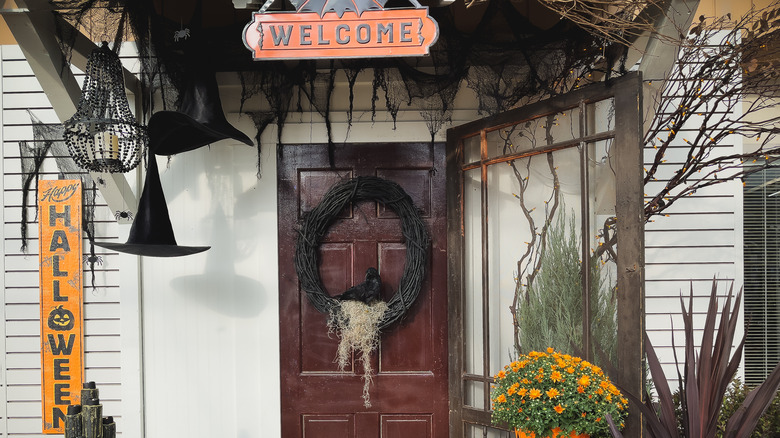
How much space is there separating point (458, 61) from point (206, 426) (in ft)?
8.11

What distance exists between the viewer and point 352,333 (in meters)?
3.03

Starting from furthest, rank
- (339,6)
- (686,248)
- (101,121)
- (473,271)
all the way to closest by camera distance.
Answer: (686,248), (473,271), (101,121), (339,6)

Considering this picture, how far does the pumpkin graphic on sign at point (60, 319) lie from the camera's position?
3.31m

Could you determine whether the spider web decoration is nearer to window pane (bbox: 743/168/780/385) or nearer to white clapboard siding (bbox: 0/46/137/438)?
white clapboard siding (bbox: 0/46/137/438)

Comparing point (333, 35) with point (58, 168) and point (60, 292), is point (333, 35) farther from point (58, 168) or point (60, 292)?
point (60, 292)

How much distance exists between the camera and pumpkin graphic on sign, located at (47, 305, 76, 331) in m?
3.31

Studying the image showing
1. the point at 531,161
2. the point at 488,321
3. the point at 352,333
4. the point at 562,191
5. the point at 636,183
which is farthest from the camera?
the point at 352,333

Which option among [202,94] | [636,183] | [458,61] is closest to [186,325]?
[202,94]

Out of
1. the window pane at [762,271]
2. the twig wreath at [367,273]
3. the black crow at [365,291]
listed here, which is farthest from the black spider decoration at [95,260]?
the window pane at [762,271]

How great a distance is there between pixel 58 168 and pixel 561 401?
314 centimetres

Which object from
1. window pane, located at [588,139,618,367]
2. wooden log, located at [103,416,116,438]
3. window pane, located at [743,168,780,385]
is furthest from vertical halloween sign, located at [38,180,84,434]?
window pane, located at [743,168,780,385]

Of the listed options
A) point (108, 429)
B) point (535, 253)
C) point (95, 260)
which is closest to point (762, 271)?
point (535, 253)

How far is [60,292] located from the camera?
130 inches

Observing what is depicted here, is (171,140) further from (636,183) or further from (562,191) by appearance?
(636,183)
